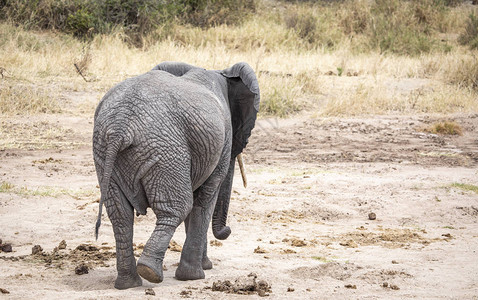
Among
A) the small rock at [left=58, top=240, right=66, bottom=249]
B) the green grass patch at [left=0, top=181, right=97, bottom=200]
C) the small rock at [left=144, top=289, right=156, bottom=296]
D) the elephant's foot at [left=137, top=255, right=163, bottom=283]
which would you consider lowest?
the green grass patch at [left=0, top=181, right=97, bottom=200]

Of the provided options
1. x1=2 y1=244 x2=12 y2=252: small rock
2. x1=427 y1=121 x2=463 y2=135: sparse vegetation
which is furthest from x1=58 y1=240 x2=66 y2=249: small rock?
x1=427 y1=121 x2=463 y2=135: sparse vegetation

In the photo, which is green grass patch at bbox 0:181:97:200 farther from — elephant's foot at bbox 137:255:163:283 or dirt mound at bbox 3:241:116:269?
elephant's foot at bbox 137:255:163:283

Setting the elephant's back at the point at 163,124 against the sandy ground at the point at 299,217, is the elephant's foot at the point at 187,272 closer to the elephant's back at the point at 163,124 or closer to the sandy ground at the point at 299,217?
the sandy ground at the point at 299,217

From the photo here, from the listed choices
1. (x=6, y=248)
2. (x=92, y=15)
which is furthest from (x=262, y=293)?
(x=92, y=15)

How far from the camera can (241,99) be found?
4.52m

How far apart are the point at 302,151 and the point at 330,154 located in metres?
0.38

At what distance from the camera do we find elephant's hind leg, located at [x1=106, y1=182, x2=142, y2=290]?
3.56 metres

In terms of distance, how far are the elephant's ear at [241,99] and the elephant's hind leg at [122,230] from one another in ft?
3.82

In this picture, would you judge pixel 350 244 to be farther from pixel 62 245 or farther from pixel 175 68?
pixel 62 245

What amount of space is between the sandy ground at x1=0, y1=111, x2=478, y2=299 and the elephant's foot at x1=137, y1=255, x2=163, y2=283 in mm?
154

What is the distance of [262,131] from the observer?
1034 cm

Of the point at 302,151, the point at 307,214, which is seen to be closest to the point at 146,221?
the point at 307,214

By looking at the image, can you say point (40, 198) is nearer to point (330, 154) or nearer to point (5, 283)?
point (5, 283)

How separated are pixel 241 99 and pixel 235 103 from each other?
0.05 meters
